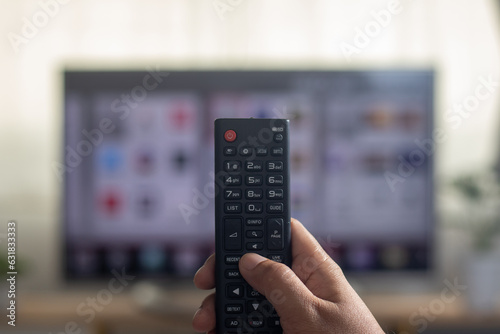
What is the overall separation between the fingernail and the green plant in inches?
39.1

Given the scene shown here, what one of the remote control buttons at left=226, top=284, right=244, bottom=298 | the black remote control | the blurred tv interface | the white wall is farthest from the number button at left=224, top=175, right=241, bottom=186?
the white wall

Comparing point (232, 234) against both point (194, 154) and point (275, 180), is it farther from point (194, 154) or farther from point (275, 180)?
point (194, 154)

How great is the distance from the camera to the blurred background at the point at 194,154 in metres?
1.39

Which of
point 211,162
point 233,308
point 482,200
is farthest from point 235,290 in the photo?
point 482,200

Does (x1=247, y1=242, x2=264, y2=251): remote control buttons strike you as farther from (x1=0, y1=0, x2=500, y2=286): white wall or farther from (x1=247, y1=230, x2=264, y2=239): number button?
(x1=0, y1=0, x2=500, y2=286): white wall

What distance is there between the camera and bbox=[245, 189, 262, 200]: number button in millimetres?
615

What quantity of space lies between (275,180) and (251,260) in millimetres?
102

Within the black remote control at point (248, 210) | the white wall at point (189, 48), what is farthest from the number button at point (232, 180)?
the white wall at point (189, 48)

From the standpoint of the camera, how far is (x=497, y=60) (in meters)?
1.57

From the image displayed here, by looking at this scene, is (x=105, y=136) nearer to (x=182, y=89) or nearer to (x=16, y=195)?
(x=182, y=89)

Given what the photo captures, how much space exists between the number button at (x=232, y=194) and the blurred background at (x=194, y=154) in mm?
788

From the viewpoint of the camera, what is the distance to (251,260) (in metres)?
0.59

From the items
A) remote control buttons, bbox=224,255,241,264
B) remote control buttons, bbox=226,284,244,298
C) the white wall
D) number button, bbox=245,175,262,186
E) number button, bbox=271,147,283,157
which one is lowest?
remote control buttons, bbox=226,284,244,298

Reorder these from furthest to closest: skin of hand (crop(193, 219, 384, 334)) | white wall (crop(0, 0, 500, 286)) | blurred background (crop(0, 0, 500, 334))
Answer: white wall (crop(0, 0, 500, 286)) → blurred background (crop(0, 0, 500, 334)) → skin of hand (crop(193, 219, 384, 334))
